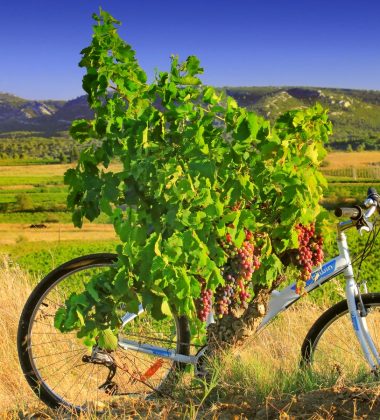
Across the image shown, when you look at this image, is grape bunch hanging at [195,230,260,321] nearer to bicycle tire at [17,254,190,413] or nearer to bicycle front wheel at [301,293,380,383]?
bicycle tire at [17,254,190,413]

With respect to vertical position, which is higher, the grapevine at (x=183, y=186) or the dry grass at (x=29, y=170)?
the grapevine at (x=183, y=186)

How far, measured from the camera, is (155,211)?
361cm

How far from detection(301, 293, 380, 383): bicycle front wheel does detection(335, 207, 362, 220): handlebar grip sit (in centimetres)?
52

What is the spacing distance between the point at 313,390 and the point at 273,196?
1089mm

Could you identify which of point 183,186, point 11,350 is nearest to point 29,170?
point 11,350

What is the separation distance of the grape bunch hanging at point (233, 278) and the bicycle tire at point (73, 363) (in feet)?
0.97

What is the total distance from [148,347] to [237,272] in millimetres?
824

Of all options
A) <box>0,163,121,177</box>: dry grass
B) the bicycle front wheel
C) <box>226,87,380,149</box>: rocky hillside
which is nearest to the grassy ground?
the bicycle front wheel

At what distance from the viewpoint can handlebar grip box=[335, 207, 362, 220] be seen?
149 inches

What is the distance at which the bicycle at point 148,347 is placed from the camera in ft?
13.3

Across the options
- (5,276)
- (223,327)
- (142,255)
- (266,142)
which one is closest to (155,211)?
(142,255)

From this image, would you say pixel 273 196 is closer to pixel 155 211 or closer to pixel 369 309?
pixel 155 211

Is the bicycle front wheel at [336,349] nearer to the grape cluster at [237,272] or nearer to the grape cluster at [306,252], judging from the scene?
the grape cluster at [306,252]

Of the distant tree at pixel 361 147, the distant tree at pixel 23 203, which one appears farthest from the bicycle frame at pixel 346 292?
the distant tree at pixel 361 147
